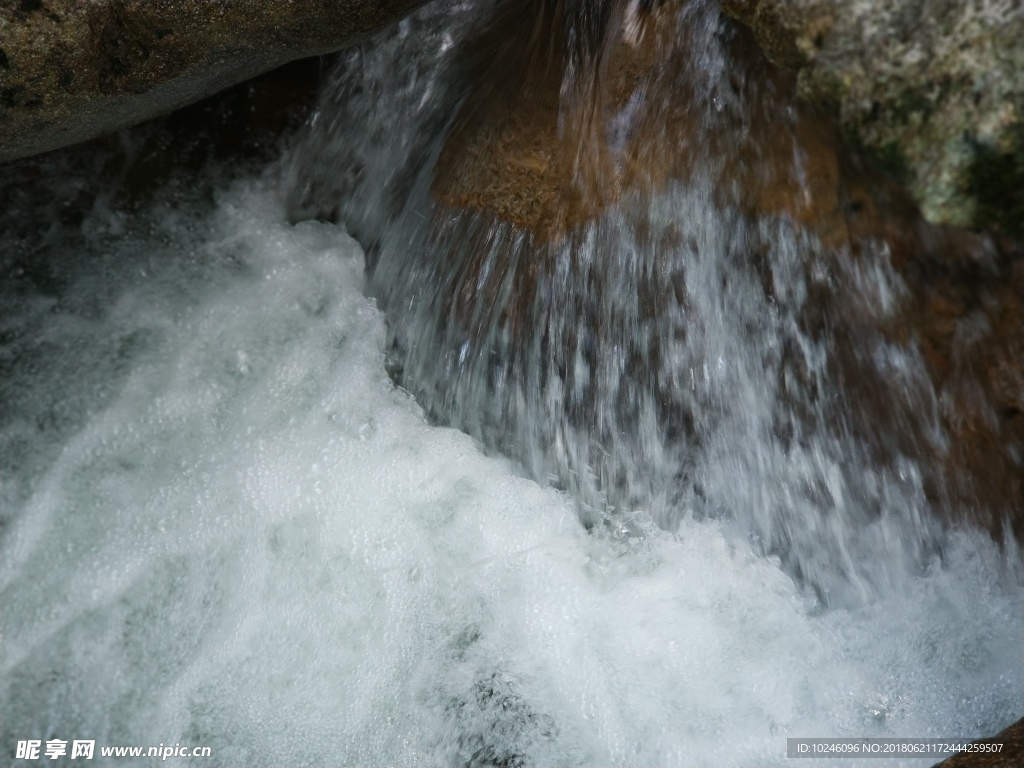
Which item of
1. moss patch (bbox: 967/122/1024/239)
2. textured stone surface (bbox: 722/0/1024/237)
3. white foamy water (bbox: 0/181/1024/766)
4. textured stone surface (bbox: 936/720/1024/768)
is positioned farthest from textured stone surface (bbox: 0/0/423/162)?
textured stone surface (bbox: 936/720/1024/768)

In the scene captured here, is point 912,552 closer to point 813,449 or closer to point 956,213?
point 813,449

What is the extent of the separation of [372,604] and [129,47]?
1658 mm

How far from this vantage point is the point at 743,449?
2.46 metres

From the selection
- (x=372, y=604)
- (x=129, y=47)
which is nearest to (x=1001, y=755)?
(x=372, y=604)

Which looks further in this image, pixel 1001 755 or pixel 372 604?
pixel 372 604

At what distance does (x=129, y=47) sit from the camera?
89.6 inches

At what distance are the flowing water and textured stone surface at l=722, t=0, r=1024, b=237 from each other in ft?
1.04

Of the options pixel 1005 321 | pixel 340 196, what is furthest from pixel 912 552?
pixel 340 196

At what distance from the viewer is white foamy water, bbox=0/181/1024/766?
2.37 m

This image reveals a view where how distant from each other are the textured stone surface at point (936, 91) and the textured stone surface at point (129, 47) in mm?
1222

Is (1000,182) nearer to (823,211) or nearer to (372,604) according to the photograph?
(823,211)

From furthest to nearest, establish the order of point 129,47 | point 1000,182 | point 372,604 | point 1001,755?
point 372,604 → point 129,47 → point 1001,755 → point 1000,182

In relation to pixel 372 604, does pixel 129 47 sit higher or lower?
higher

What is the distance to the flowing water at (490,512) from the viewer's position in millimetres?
2324
